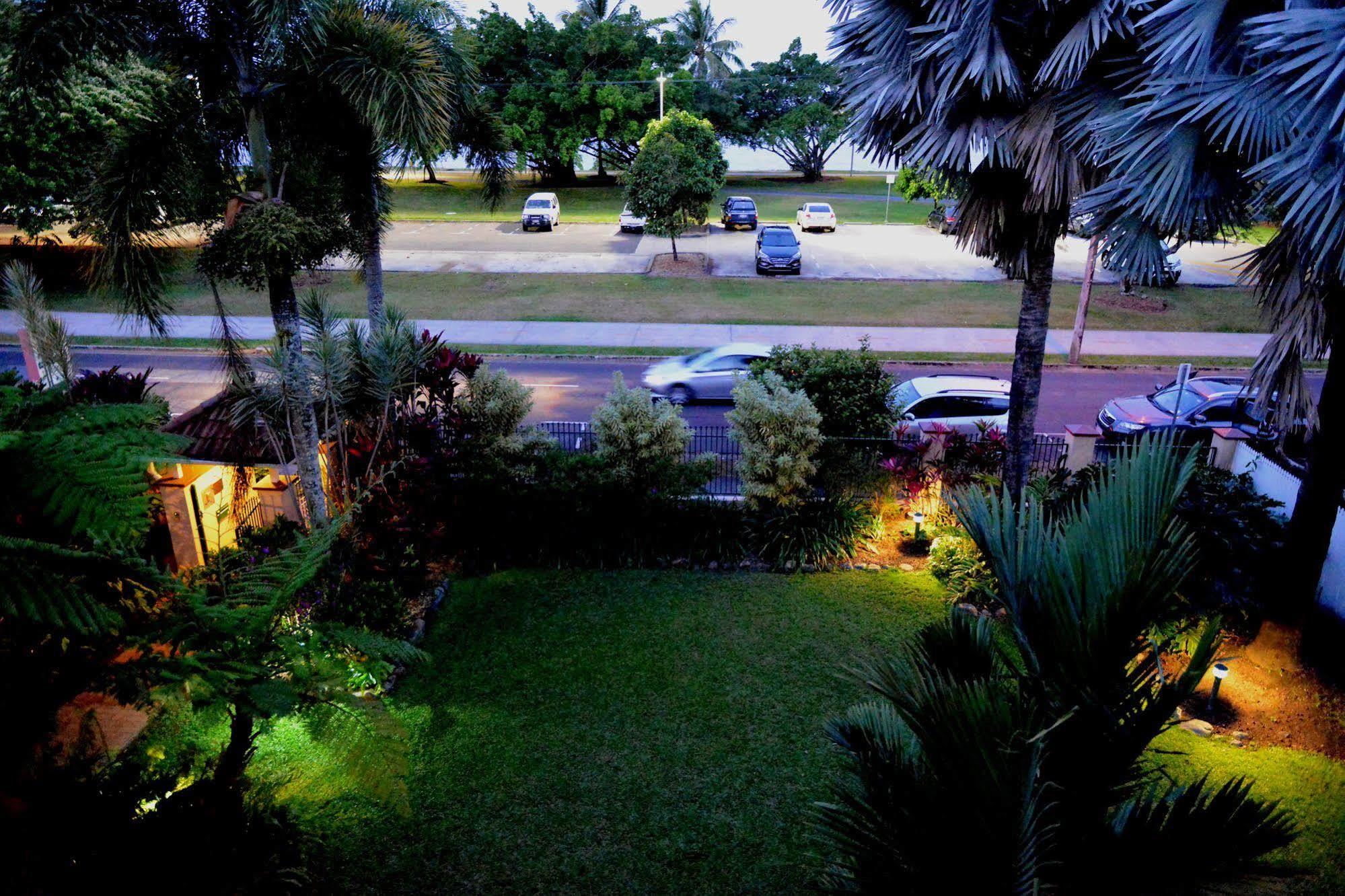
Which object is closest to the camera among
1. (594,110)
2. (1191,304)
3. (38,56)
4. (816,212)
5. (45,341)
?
(38,56)

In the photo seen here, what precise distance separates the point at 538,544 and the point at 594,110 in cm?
3990

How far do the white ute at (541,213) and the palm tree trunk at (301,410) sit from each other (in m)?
31.1

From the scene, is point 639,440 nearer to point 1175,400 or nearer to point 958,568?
point 958,568

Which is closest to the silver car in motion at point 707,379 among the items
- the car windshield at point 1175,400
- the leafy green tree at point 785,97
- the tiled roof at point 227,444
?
the car windshield at point 1175,400

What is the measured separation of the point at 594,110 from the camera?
4731 centimetres

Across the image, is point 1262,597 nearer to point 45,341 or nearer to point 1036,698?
point 1036,698

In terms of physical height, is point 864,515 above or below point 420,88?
below

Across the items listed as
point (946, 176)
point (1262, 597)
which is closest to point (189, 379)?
point (946, 176)

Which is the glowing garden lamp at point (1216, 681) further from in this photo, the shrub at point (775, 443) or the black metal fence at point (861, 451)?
the shrub at point (775, 443)

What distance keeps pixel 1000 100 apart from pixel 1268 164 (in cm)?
356

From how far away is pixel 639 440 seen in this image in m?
11.8

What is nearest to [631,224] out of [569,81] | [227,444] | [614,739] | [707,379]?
[569,81]

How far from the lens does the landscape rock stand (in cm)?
878

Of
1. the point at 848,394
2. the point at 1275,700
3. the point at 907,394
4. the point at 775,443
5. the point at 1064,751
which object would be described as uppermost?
the point at 1064,751
